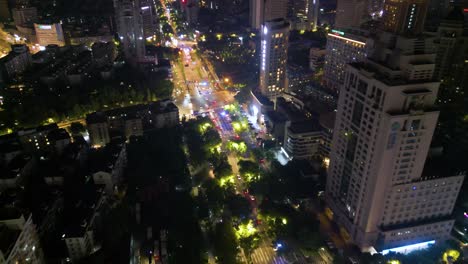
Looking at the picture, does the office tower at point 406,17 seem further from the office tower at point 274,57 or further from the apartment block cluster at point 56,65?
the apartment block cluster at point 56,65

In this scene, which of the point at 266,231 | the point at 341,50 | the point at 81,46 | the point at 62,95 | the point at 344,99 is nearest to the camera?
the point at 344,99

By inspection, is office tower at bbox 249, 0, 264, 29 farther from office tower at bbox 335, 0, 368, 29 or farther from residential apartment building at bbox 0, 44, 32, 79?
residential apartment building at bbox 0, 44, 32, 79

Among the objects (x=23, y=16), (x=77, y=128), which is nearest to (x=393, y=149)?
(x=77, y=128)

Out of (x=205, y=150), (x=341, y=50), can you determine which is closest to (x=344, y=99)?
(x=205, y=150)

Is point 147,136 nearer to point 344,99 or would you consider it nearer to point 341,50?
point 344,99

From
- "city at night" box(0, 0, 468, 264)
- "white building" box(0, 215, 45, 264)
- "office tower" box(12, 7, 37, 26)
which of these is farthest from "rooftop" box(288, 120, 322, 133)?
"office tower" box(12, 7, 37, 26)

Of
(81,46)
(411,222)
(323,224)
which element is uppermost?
(81,46)

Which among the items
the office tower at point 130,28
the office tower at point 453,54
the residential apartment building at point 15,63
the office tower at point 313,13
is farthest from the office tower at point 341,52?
the residential apartment building at point 15,63
